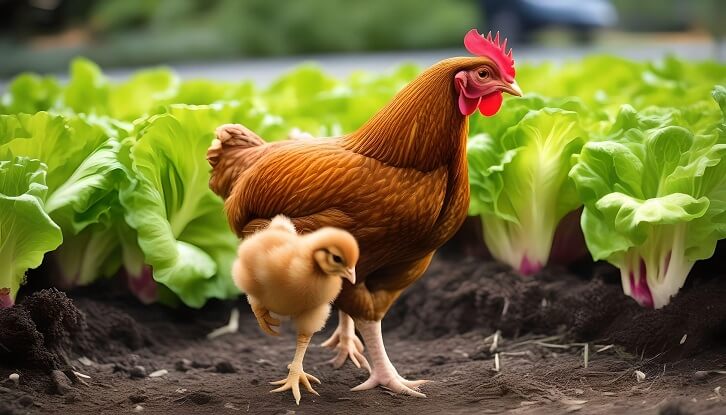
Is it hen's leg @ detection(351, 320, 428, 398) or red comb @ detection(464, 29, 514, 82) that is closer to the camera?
red comb @ detection(464, 29, 514, 82)

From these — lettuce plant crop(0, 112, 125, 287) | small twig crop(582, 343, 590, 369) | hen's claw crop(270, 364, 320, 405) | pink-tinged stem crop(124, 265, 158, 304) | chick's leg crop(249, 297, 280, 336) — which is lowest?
small twig crop(582, 343, 590, 369)

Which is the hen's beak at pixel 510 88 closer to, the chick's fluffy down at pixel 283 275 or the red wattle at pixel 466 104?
the red wattle at pixel 466 104

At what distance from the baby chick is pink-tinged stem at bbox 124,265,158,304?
1.09m

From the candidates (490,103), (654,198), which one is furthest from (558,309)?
(490,103)

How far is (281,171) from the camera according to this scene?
2.66m

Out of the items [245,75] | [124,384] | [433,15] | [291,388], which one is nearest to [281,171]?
[291,388]

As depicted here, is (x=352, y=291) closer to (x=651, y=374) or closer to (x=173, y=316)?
(x=651, y=374)

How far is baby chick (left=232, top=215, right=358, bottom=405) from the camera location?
2387 millimetres

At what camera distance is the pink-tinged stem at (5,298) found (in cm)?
296

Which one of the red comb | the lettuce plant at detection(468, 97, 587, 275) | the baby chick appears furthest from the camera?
the lettuce plant at detection(468, 97, 587, 275)

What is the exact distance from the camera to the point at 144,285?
3607 millimetres

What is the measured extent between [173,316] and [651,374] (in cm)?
188

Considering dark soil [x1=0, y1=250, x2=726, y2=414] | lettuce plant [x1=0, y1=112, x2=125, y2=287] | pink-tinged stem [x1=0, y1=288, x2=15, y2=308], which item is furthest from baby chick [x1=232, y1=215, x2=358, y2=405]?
pink-tinged stem [x1=0, y1=288, x2=15, y2=308]

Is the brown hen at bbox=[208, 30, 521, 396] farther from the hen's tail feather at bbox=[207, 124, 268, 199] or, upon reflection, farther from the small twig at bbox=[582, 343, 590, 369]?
the small twig at bbox=[582, 343, 590, 369]
